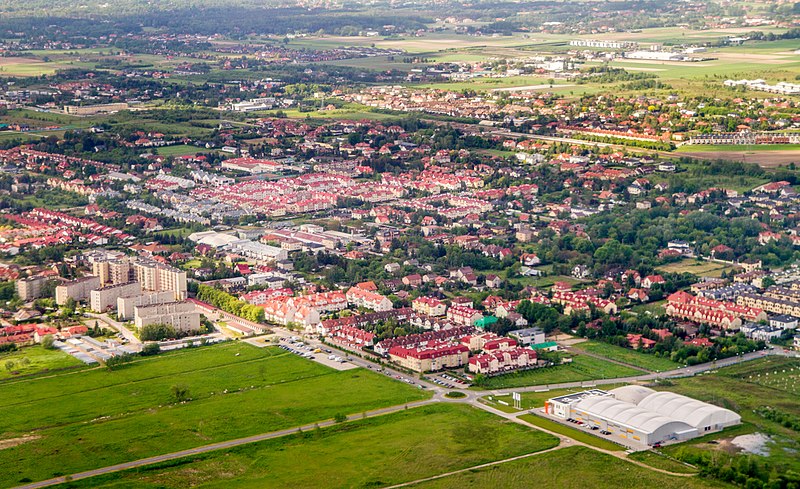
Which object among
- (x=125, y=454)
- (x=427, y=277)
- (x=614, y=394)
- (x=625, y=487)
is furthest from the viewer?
(x=427, y=277)

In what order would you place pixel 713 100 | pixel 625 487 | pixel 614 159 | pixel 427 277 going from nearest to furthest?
pixel 625 487 < pixel 427 277 < pixel 614 159 < pixel 713 100

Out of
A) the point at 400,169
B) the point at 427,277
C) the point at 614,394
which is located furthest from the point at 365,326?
the point at 400,169

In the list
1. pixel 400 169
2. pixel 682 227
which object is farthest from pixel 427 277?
pixel 400 169

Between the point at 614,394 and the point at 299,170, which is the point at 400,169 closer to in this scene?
the point at 299,170

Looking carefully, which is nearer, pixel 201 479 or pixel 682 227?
pixel 201 479

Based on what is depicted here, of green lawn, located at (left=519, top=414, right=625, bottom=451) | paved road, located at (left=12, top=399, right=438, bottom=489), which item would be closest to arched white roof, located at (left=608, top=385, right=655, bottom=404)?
green lawn, located at (left=519, top=414, right=625, bottom=451)

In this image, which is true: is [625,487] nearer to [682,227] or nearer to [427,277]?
[427,277]

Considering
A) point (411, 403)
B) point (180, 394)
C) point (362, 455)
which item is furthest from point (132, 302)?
point (362, 455)
